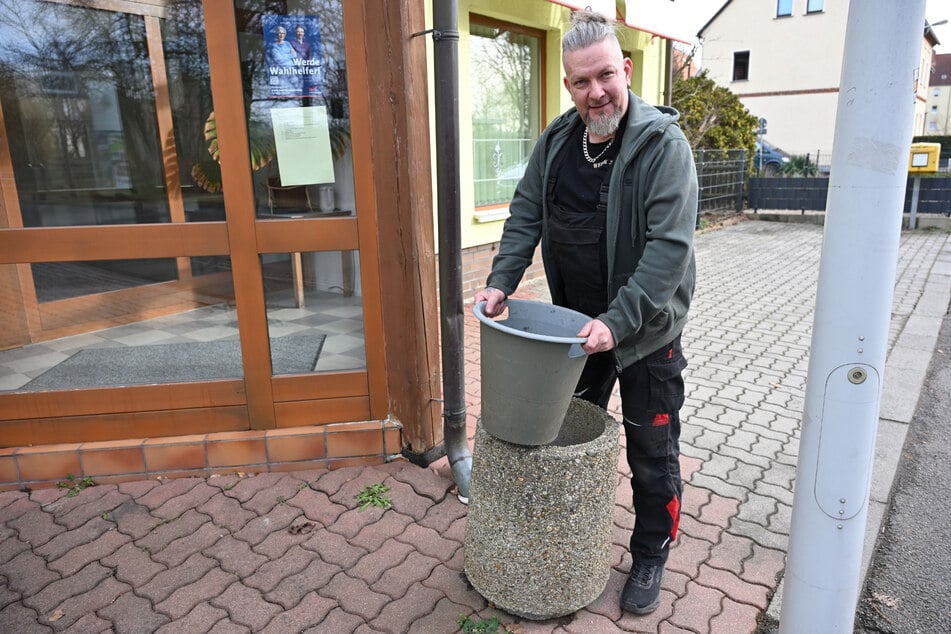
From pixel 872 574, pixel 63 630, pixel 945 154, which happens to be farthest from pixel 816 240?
pixel 945 154

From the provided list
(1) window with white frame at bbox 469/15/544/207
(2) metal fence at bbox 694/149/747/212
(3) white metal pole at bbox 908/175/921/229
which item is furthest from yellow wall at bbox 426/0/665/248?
(3) white metal pole at bbox 908/175/921/229

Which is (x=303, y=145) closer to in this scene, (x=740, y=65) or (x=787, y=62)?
(x=787, y=62)

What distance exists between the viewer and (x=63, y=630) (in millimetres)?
2287

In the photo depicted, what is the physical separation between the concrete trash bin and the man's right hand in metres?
0.42

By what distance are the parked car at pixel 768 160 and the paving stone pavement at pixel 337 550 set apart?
62.8 ft

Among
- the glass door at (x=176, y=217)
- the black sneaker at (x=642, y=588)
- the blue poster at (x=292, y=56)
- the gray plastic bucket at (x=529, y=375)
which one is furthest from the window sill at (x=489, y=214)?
the black sneaker at (x=642, y=588)

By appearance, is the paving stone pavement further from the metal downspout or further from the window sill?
the window sill

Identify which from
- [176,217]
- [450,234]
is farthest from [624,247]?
[176,217]

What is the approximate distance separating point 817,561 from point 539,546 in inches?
32.9

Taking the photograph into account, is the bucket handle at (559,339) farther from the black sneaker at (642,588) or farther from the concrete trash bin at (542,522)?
the black sneaker at (642,588)

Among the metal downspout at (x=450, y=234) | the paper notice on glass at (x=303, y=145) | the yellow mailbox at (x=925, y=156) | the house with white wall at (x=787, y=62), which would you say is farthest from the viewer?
the house with white wall at (x=787, y=62)

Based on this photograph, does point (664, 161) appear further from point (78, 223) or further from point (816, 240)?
point (816, 240)

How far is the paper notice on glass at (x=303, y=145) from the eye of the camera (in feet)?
10.1

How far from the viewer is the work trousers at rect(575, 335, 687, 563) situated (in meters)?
2.23
